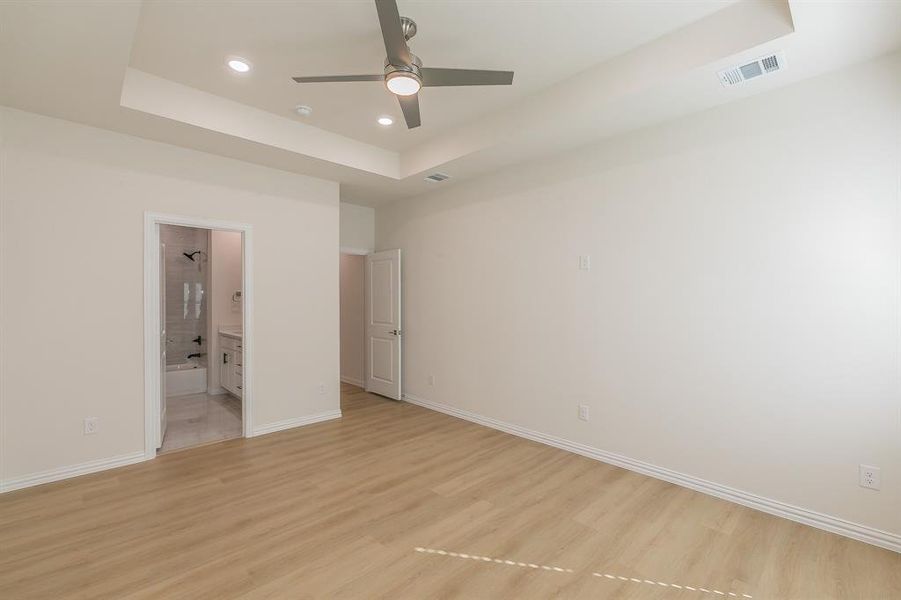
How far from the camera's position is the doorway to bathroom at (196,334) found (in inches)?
147

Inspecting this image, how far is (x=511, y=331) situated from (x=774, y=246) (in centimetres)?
237

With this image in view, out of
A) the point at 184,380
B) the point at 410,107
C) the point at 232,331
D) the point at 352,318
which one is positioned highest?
the point at 410,107

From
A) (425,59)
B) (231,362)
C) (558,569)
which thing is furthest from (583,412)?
(231,362)

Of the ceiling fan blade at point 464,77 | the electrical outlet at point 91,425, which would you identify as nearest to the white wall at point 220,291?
the electrical outlet at point 91,425

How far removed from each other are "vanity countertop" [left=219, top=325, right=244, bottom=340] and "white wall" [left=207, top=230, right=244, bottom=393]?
64mm

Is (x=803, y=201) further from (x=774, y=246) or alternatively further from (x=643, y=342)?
(x=643, y=342)

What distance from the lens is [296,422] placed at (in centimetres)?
463

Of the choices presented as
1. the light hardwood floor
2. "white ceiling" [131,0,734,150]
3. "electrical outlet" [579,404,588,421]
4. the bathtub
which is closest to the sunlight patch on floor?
the light hardwood floor

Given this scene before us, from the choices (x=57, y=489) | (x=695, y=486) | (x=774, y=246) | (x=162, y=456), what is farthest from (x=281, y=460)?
(x=774, y=246)

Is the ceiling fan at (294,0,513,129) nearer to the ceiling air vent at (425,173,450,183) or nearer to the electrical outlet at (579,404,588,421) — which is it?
the ceiling air vent at (425,173,450,183)

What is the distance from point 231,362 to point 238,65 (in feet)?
13.3

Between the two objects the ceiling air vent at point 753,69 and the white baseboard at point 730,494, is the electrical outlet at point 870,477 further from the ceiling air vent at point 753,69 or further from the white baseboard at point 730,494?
the ceiling air vent at point 753,69

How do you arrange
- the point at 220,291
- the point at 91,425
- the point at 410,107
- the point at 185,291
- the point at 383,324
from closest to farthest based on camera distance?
the point at 410,107 → the point at 91,425 → the point at 383,324 → the point at 220,291 → the point at 185,291

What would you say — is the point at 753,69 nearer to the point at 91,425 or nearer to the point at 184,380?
the point at 91,425
